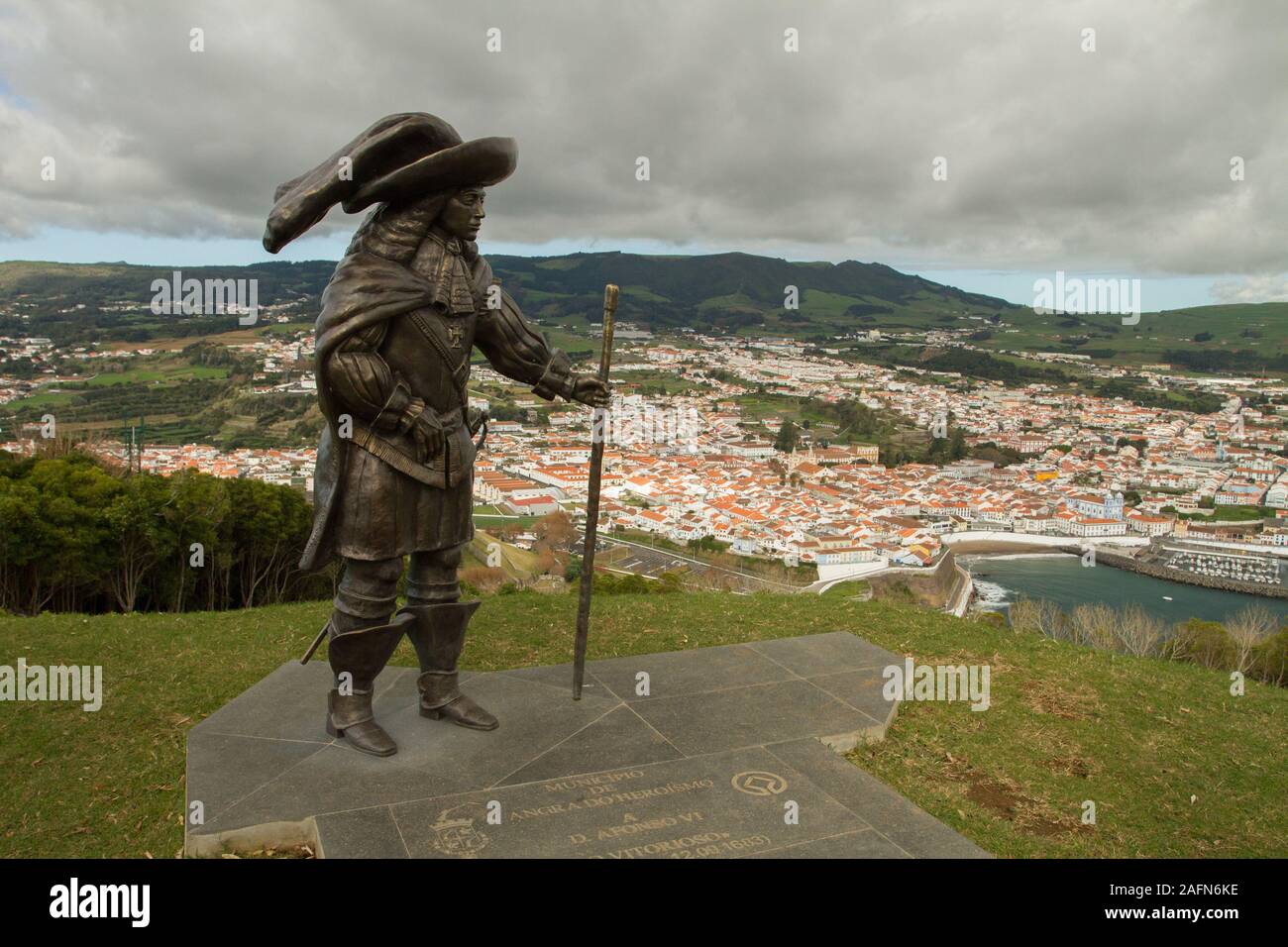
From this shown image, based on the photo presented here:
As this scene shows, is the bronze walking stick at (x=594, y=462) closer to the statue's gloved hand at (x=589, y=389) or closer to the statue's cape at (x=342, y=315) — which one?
the statue's gloved hand at (x=589, y=389)

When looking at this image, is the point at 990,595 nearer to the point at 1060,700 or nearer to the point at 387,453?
the point at 1060,700

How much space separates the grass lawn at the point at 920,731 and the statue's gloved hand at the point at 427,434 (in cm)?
233

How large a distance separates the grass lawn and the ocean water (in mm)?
21177

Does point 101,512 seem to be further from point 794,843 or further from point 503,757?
point 794,843

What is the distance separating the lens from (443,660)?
5461 millimetres

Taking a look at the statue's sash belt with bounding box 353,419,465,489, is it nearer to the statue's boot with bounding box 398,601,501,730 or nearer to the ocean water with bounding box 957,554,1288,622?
the statue's boot with bounding box 398,601,501,730

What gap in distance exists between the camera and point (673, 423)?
195ft

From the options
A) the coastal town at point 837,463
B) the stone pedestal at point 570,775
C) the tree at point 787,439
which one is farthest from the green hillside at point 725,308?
the stone pedestal at point 570,775

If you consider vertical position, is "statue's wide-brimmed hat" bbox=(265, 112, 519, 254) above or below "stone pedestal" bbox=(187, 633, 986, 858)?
above

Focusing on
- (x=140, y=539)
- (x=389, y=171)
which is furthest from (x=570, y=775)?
(x=140, y=539)

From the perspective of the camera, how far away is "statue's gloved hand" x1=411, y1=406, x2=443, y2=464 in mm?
4797

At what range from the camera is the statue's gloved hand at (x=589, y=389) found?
5472 millimetres

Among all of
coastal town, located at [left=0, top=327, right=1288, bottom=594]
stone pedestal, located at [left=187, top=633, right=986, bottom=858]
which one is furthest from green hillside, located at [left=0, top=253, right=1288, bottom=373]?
stone pedestal, located at [left=187, top=633, right=986, bottom=858]
